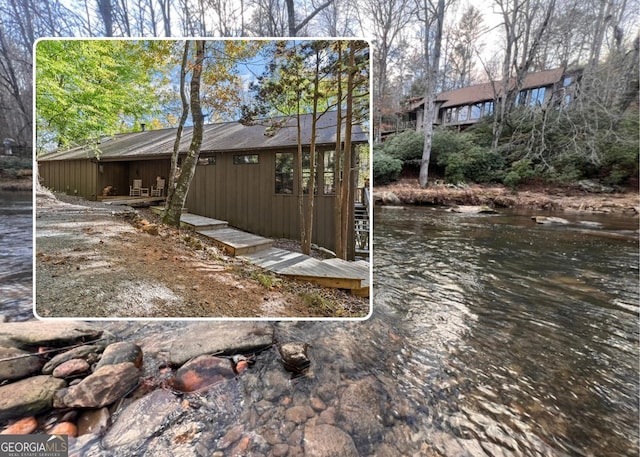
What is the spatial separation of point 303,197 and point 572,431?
2207mm

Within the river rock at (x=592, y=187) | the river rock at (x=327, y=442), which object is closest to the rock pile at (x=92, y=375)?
the river rock at (x=327, y=442)

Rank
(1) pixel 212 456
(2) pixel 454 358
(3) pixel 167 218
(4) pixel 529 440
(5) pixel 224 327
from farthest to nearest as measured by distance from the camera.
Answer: (2) pixel 454 358, (5) pixel 224 327, (4) pixel 529 440, (1) pixel 212 456, (3) pixel 167 218

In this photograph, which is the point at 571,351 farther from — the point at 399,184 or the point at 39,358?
the point at 399,184

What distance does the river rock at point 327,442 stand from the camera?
1.73m

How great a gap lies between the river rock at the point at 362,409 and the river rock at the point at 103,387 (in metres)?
1.31

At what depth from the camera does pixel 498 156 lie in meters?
15.1

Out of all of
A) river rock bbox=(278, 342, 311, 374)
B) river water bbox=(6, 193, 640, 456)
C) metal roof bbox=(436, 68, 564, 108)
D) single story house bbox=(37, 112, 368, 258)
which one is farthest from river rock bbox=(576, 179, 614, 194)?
single story house bbox=(37, 112, 368, 258)

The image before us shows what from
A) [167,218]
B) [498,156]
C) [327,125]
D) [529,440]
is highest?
[498,156]

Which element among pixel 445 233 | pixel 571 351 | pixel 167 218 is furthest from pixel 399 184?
pixel 167 218

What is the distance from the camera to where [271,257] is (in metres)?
1.38

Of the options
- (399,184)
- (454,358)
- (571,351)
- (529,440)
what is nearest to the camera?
(529,440)

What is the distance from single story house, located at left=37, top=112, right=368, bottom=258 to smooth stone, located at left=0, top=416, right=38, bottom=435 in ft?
4.18

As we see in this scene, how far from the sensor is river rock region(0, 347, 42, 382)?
1.84 metres

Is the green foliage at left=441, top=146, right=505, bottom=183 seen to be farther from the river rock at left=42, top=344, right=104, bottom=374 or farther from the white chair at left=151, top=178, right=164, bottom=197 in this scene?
the white chair at left=151, top=178, right=164, bottom=197
